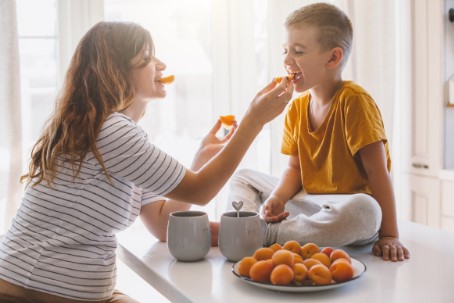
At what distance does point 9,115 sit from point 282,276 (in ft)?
4.60

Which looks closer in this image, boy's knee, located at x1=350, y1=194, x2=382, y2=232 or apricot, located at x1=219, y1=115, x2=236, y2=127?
boy's knee, located at x1=350, y1=194, x2=382, y2=232

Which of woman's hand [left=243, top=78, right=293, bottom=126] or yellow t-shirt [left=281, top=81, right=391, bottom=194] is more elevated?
woman's hand [left=243, top=78, right=293, bottom=126]

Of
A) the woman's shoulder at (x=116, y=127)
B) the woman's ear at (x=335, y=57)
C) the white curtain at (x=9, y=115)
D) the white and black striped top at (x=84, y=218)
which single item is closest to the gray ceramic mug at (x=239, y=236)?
the white and black striped top at (x=84, y=218)

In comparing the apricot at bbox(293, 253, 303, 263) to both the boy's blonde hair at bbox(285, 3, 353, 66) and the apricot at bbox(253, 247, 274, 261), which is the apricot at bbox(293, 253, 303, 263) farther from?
the boy's blonde hair at bbox(285, 3, 353, 66)

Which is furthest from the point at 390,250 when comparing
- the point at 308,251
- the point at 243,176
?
the point at 243,176

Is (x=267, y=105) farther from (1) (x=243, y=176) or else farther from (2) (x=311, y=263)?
(2) (x=311, y=263)

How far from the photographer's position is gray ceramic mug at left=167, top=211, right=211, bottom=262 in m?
1.13

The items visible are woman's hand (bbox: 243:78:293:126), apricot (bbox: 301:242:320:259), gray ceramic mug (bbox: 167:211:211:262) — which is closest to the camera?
apricot (bbox: 301:242:320:259)

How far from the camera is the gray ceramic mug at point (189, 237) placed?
3.72 feet

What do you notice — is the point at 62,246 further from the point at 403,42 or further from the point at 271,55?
the point at 403,42

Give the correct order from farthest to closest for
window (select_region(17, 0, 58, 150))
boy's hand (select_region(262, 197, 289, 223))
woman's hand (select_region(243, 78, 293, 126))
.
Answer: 1. window (select_region(17, 0, 58, 150))
2. boy's hand (select_region(262, 197, 289, 223))
3. woman's hand (select_region(243, 78, 293, 126))

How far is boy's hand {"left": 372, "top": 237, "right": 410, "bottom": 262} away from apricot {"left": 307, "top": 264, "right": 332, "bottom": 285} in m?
0.24

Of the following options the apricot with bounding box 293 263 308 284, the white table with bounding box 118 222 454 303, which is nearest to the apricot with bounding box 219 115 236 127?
the white table with bounding box 118 222 454 303

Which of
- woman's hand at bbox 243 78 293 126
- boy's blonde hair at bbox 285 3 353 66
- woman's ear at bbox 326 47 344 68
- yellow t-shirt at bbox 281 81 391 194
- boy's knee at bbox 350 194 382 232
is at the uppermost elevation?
boy's blonde hair at bbox 285 3 353 66
